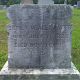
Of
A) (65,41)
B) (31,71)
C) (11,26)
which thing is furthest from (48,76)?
(11,26)

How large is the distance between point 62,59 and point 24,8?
4.25 ft

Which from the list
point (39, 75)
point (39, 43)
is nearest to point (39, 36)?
point (39, 43)

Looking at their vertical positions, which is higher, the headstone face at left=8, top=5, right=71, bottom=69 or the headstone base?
the headstone face at left=8, top=5, right=71, bottom=69

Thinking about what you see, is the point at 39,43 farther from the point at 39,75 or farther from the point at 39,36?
A: the point at 39,75

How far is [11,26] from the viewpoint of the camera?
22.0ft

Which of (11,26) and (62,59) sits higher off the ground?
(11,26)

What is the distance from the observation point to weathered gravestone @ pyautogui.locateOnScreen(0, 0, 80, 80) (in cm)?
666

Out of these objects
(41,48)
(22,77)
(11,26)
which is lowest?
(22,77)

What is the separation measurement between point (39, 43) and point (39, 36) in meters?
0.14

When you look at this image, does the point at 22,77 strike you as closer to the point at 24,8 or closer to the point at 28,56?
the point at 28,56

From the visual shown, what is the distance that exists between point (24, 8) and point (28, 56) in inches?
38.8

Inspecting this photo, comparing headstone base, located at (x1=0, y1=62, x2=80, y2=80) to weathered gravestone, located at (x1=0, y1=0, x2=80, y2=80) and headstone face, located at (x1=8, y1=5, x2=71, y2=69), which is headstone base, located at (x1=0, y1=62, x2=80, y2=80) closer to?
weathered gravestone, located at (x1=0, y1=0, x2=80, y2=80)

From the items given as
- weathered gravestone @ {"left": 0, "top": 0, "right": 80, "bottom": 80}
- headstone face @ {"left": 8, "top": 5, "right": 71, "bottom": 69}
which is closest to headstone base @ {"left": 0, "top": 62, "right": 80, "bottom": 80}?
weathered gravestone @ {"left": 0, "top": 0, "right": 80, "bottom": 80}

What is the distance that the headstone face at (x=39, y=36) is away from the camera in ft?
21.9
